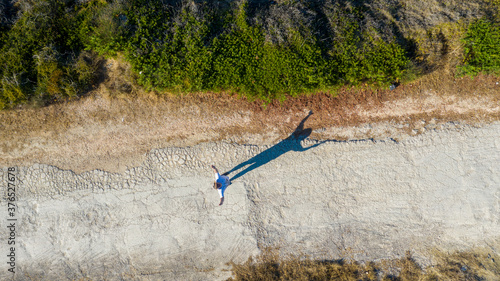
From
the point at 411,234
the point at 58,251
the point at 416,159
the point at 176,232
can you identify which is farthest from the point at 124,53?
the point at 411,234

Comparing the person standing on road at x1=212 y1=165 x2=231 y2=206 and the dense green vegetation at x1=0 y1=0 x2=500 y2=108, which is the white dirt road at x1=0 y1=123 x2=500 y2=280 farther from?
the dense green vegetation at x1=0 y1=0 x2=500 y2=108

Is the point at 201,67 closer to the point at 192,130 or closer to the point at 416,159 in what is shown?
the point at 192,130

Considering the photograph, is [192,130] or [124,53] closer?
[124,53]

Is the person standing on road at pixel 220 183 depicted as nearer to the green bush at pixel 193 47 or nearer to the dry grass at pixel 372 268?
the dry grass at pixel 372 268

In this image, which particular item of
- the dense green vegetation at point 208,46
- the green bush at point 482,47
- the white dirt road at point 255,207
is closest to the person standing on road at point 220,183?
the white dirt road at point 255,207

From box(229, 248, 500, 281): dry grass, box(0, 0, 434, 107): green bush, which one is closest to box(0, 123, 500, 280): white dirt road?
box(229, 248, 500, 281): dry grass

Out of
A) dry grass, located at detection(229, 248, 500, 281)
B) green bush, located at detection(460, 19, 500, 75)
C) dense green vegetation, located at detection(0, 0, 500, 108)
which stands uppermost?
dense green vegetation, located at detection(0, 0, 500, 108)

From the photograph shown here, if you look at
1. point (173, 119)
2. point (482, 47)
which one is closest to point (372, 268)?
point (482, 47)
